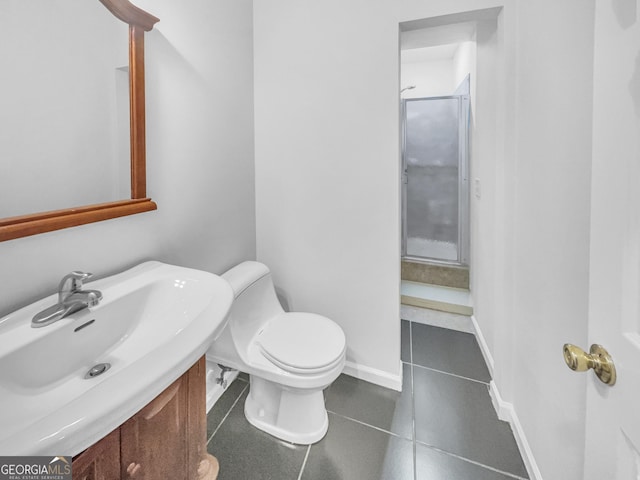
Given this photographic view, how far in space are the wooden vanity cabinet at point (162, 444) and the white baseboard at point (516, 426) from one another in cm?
123

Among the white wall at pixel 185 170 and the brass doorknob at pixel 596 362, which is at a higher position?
the white wall at pixel 185 170

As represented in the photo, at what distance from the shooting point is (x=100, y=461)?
2.00 feet

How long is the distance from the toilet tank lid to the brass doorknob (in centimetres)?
126

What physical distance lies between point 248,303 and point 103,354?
2.43ft

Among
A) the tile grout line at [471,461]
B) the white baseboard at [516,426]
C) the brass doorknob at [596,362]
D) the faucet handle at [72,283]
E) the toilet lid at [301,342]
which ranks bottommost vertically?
the tile grout line at [471,461]

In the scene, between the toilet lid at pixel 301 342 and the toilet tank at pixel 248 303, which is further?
the toilet tank at pixel 248 303

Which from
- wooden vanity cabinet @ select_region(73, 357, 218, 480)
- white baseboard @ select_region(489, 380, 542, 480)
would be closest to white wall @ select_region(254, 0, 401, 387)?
white baseboard @ select_region(489, 380, 542, 480)

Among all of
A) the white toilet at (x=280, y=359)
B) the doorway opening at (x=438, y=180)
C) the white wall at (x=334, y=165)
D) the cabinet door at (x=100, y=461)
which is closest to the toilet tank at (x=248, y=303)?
the white toilet at (x=280, y=359)

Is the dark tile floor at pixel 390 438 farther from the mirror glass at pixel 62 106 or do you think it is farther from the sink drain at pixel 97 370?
the mirror glass at pixel 62 106

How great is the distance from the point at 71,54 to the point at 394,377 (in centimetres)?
199

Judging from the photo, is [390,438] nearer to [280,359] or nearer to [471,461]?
[471,461]

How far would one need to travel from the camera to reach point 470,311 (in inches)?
101

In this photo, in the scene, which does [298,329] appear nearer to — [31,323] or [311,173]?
[311,173]

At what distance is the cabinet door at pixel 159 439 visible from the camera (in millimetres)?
676
